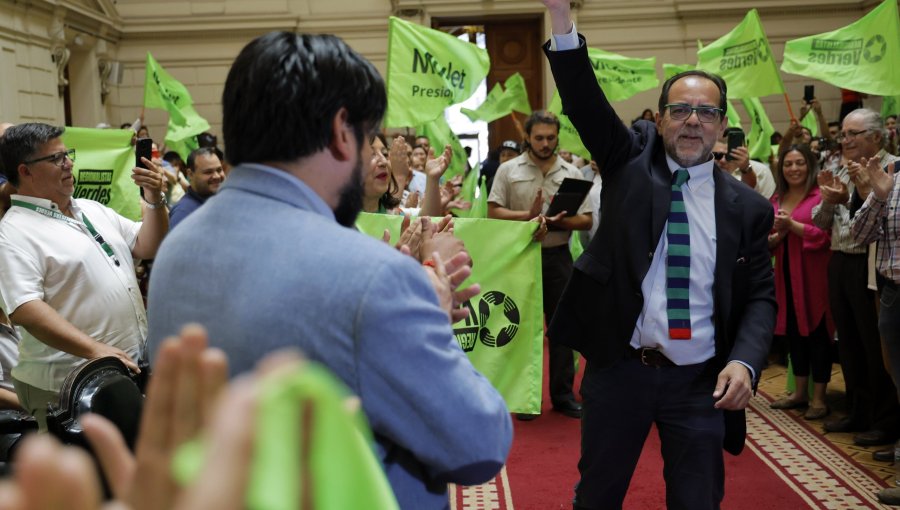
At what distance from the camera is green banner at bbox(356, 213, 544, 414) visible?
4.36 m

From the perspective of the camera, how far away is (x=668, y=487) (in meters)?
2.84

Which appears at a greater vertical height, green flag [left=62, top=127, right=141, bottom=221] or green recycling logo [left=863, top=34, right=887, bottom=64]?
green recycling logo [left=863, top=34, right=887, bottom=64]

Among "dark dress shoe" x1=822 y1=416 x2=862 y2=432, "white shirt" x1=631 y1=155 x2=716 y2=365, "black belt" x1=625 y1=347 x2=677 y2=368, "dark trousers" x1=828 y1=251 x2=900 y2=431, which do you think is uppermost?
"white shirt" x1=631 y1=155 x2=716 y2=365

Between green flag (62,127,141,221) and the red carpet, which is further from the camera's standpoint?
green flag (62,127,141,221)

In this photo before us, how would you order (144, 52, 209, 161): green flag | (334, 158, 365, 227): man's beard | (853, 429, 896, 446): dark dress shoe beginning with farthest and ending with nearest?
1. (144, 52, 209, 161): green flag
2. (853, 429, 896, 446): dark dress shoe
3. (334, 158, 365, 227): man's beard

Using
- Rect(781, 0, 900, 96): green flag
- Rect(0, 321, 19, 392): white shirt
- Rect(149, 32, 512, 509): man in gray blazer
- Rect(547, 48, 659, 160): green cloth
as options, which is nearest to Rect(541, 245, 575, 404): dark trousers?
Rect(781, 0, 900, 96): green flag

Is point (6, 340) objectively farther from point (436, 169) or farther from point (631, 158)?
point (631, 158)

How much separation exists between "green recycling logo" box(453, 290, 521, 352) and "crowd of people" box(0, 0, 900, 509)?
0.50 m

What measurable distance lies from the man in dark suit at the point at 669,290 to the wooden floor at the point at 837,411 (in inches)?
87.5

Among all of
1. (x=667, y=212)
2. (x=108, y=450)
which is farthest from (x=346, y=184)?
(x=667, y=212)

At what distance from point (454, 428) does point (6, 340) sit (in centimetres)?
322

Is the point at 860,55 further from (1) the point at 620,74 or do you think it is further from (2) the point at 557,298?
(2) the point at 557,298

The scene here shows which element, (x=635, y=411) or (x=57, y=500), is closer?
(x=57, y=500)

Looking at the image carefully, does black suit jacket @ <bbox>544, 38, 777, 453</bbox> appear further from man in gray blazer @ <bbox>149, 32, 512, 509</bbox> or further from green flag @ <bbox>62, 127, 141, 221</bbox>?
green flag @ <bbox>62, 127, 141, 221</bbox>
